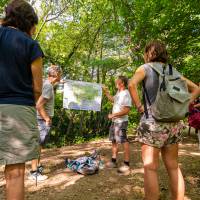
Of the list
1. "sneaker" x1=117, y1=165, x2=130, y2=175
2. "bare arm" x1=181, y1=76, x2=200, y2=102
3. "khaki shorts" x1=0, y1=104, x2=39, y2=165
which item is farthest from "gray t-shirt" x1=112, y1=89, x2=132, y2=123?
"khaki shorts" x1=0, y1=104, x2=39, y2=165

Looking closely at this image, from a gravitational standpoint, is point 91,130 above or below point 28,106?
below

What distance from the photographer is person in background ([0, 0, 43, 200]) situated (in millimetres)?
2637

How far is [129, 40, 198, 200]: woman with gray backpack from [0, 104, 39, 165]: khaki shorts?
1.24 m

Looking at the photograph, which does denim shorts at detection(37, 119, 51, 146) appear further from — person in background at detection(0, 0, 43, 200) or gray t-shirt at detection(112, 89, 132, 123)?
person in background at detection(0, 0, 43, 200)

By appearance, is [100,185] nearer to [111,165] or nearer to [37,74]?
[111,165]

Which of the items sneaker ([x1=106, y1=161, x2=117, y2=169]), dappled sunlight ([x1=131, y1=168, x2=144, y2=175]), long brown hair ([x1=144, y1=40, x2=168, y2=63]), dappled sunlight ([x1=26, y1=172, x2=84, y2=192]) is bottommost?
dappled sunlight ([x1=26, y1=172, x2=84, y2=192])

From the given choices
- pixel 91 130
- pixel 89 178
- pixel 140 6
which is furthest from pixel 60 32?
A: pixel 89 178

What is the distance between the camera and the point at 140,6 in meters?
9.70

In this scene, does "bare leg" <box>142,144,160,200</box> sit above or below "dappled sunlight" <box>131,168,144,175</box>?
above

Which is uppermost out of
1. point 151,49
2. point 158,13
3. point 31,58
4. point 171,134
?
point 158,13

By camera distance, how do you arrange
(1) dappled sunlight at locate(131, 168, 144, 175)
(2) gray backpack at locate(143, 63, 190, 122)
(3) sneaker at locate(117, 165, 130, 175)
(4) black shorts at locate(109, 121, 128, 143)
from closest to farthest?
1. (2) gray backpack at locate(143, 63, 190, 122)
2. (3) sneaker at locate(117, 165, 130, 175)
3. (1) dappled sunlight at locate(131, 168, 144, 175)
4. (4) black shorts at locate(109, 121, 128, 143)

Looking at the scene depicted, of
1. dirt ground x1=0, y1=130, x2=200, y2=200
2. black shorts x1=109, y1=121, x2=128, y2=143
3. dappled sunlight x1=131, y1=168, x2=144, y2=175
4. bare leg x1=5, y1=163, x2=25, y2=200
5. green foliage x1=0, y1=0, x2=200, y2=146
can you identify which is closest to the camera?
bare leg x1=5, y1=163, x2=25, y2=200

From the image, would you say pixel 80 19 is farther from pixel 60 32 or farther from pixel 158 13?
pixel 158 13

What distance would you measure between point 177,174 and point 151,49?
1.34m
